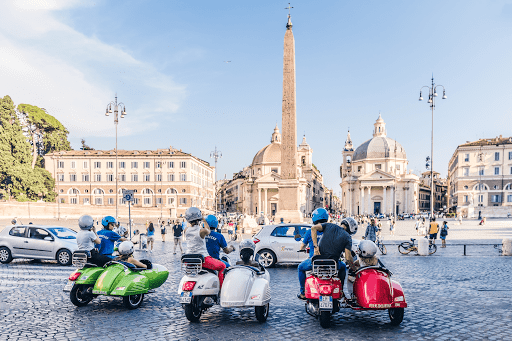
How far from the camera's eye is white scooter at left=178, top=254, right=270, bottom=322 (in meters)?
5.71

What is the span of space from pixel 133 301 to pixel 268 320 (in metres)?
2.41

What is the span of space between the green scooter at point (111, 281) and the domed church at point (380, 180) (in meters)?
90.7

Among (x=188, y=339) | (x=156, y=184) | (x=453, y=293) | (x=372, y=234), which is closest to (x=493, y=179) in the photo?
(x=156, y=184)

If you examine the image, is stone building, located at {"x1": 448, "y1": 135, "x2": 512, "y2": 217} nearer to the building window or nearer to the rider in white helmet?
the building window

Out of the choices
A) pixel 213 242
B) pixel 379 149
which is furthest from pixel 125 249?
pixel 379 149

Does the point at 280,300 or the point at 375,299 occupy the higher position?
the point at 375,299

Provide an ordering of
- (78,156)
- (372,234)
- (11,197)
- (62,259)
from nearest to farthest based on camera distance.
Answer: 1. (62,259)
2. (372,234)
3. (11,197)
4. (78,156)

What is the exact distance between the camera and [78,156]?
7775 centimetres

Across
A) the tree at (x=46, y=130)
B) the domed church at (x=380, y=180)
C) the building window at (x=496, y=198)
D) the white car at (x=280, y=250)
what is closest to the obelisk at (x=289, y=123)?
the white car at (x=280, y=250)

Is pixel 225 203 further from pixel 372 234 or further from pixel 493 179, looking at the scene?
pixel 372 234

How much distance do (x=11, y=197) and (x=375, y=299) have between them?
5431cm

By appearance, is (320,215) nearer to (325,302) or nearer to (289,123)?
(325,302)

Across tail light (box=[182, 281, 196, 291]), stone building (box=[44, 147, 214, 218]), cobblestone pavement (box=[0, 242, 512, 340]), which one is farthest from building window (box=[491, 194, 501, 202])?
tail light (box=[182, 281, 196, 291])

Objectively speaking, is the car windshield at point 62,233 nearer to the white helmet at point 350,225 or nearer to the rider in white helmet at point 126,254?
the rider in white helmet at point 126,254
